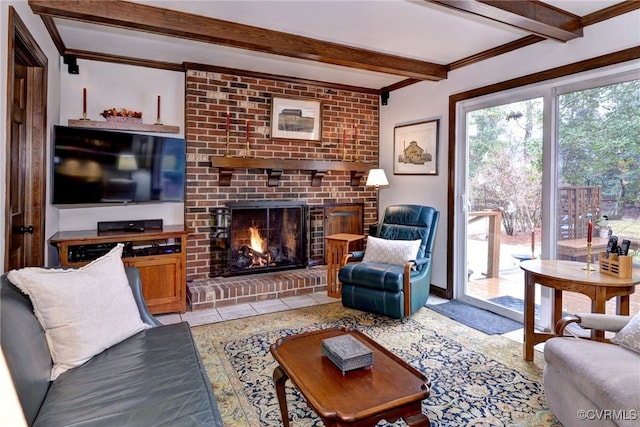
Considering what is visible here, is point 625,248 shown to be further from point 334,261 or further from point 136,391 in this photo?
point 136,391

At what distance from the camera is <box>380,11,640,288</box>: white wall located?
2744 mm

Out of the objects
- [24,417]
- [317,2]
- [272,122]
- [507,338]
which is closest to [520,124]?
[507,338]

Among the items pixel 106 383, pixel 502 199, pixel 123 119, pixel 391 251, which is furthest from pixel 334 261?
pixel 106 383

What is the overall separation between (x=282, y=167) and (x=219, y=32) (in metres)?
1.65

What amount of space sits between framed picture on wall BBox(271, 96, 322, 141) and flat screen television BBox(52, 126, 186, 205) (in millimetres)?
1119

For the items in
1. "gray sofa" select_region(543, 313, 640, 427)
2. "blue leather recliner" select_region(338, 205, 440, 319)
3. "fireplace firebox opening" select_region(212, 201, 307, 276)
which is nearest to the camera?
"gray sofa" select_region(543, 313, 640, 427)

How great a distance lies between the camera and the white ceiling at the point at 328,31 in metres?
2.67

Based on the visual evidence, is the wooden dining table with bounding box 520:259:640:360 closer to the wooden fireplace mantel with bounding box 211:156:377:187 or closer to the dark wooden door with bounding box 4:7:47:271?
the wooden fireplace mantel with bounding box 211:156:377:187

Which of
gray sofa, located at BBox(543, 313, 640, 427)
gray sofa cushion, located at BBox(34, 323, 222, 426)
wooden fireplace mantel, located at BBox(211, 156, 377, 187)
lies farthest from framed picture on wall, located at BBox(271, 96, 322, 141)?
gray sofa, located at BBox(543, 313, 640, 427)

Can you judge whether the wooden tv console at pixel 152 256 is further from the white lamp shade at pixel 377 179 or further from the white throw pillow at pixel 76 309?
the white lamp shade at pixel 377 179

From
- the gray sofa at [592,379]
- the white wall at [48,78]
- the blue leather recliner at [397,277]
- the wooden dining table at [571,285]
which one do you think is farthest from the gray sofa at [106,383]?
the wooden dining table at [571,285]

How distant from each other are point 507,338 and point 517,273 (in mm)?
773

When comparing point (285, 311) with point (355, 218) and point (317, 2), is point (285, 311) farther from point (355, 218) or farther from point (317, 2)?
point (317, 2)

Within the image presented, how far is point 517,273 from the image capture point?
354 centimetres
